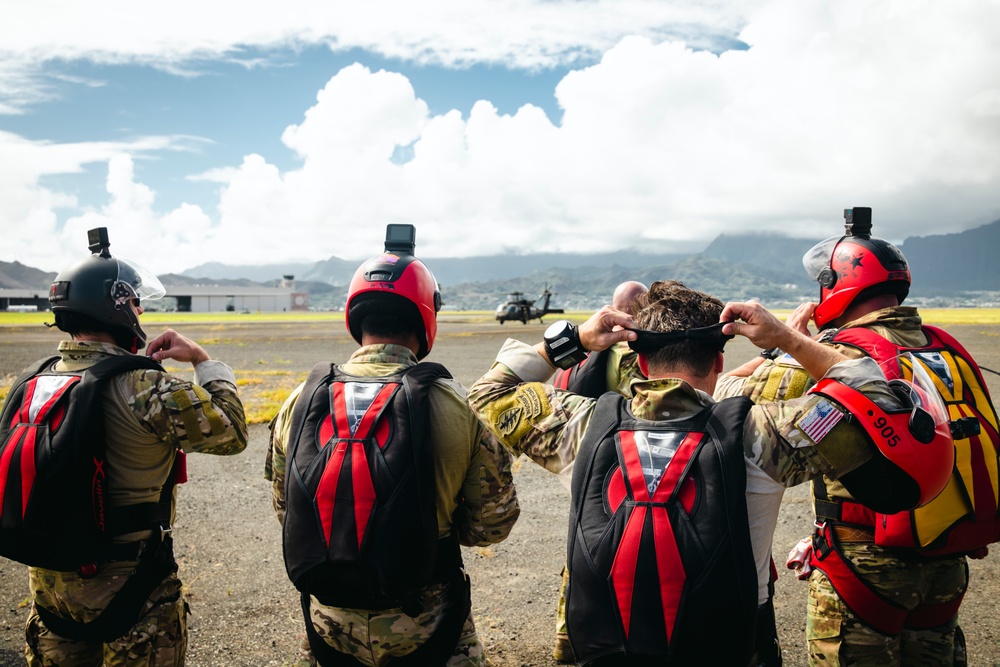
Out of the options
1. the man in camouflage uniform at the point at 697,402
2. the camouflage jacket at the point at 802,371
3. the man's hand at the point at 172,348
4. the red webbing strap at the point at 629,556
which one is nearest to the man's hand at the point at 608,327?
the man in camouflage uniform at the point at 697,402

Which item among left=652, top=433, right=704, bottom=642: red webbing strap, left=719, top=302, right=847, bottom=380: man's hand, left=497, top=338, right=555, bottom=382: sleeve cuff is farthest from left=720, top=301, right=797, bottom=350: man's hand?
left=497, top=338, right=555, bottom=382: sleeve cuff

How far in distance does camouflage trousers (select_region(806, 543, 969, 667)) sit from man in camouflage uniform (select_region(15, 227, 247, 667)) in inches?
124

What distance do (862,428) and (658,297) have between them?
845 mm

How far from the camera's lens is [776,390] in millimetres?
3352

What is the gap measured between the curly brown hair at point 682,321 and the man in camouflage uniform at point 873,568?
3.24ft

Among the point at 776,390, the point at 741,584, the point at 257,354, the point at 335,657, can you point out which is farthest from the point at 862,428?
the point at 257,354

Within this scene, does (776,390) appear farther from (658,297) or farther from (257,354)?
(257,354)

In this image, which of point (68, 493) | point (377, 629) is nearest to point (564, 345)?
point (377, 629)

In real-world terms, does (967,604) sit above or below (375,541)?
below

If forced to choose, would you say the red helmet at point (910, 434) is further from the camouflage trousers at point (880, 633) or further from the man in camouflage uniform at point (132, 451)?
the man in camouflage uniform at point (132, 451)

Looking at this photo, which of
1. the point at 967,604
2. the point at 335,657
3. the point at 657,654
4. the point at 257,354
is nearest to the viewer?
the point at 657,654

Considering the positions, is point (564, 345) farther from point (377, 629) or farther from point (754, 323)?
point (377, 629)

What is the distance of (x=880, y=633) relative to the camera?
10.7 feet

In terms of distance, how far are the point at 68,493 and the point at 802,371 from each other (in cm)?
359
